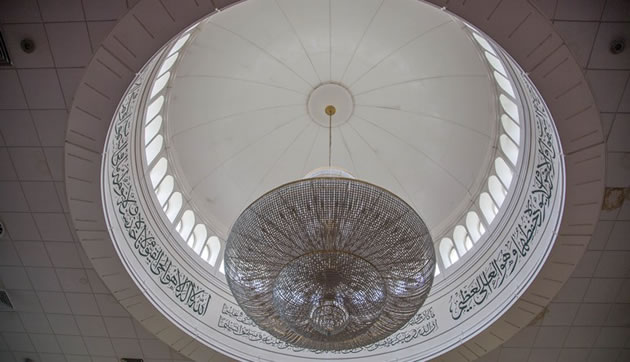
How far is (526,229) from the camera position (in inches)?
228

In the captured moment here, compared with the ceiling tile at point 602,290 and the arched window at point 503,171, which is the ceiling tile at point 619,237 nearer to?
the ceiling tile at point 602,290

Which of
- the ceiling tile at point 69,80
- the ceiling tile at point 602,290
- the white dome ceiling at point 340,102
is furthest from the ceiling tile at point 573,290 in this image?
the ceiling tile at point 69,80

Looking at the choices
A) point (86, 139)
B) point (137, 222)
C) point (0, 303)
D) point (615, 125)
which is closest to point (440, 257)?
point (615, 125)

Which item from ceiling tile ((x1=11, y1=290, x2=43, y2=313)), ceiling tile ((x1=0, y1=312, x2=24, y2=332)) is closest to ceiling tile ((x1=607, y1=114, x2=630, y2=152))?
ceiling tile ((x1=11, y1=290, x2=43, y2=313))

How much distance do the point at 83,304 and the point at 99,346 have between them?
0.81 metres

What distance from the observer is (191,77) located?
7.53 meters

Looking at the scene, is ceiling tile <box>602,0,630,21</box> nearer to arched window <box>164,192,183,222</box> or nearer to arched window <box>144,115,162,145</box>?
arched window <box>144,115,162,145</box>

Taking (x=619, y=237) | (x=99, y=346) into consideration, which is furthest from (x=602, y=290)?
(x=99, y=346)

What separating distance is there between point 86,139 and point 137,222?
68.1 inches

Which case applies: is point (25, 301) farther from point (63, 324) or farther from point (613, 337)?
point (613, 337)

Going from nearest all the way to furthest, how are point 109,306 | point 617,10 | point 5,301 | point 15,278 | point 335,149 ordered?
point 617,10
point 15,278
point 5,301
point 109,306
point 335,149

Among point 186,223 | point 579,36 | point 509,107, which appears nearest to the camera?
point 579,36

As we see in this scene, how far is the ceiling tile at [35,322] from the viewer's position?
6141 millimetres

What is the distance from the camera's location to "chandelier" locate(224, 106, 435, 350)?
409 cm
